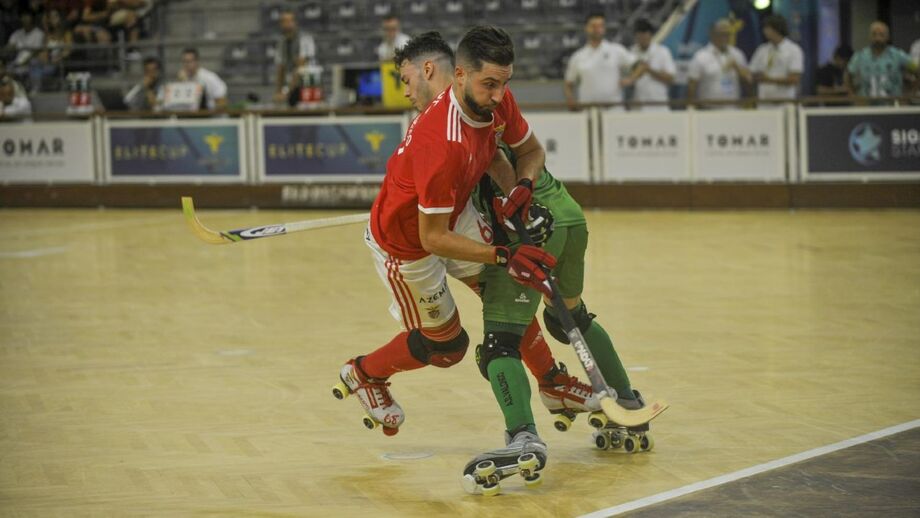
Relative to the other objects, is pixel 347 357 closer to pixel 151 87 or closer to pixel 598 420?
pixel 598 420

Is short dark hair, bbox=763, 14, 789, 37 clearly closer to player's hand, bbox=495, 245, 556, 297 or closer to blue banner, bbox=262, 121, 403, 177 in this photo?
blue banner, bbox=262, 121, 403, 177

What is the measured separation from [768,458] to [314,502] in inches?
81.5

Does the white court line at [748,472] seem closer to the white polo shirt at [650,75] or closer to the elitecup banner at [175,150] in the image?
the white polo shirt at [650,75]

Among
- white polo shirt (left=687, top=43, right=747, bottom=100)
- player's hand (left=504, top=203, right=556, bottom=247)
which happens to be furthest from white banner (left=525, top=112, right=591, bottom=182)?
player's hand (left=504, top=203, right=556, bottom=247)

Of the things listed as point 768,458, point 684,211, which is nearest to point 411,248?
point 768,458

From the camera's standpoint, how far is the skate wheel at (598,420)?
6676 mm

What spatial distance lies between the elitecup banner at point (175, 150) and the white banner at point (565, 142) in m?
4.57

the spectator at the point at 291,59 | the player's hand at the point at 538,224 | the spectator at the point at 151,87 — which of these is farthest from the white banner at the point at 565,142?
the player's hand at the point at 538,224

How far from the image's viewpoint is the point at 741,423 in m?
7.12

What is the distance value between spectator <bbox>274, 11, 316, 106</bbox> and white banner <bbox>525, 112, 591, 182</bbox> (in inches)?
148

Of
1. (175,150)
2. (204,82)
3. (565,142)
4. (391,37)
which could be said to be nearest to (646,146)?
(565,142)

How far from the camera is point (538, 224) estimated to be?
6.22 metres

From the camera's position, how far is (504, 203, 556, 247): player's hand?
620 cm

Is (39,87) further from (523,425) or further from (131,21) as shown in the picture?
(523,425)
